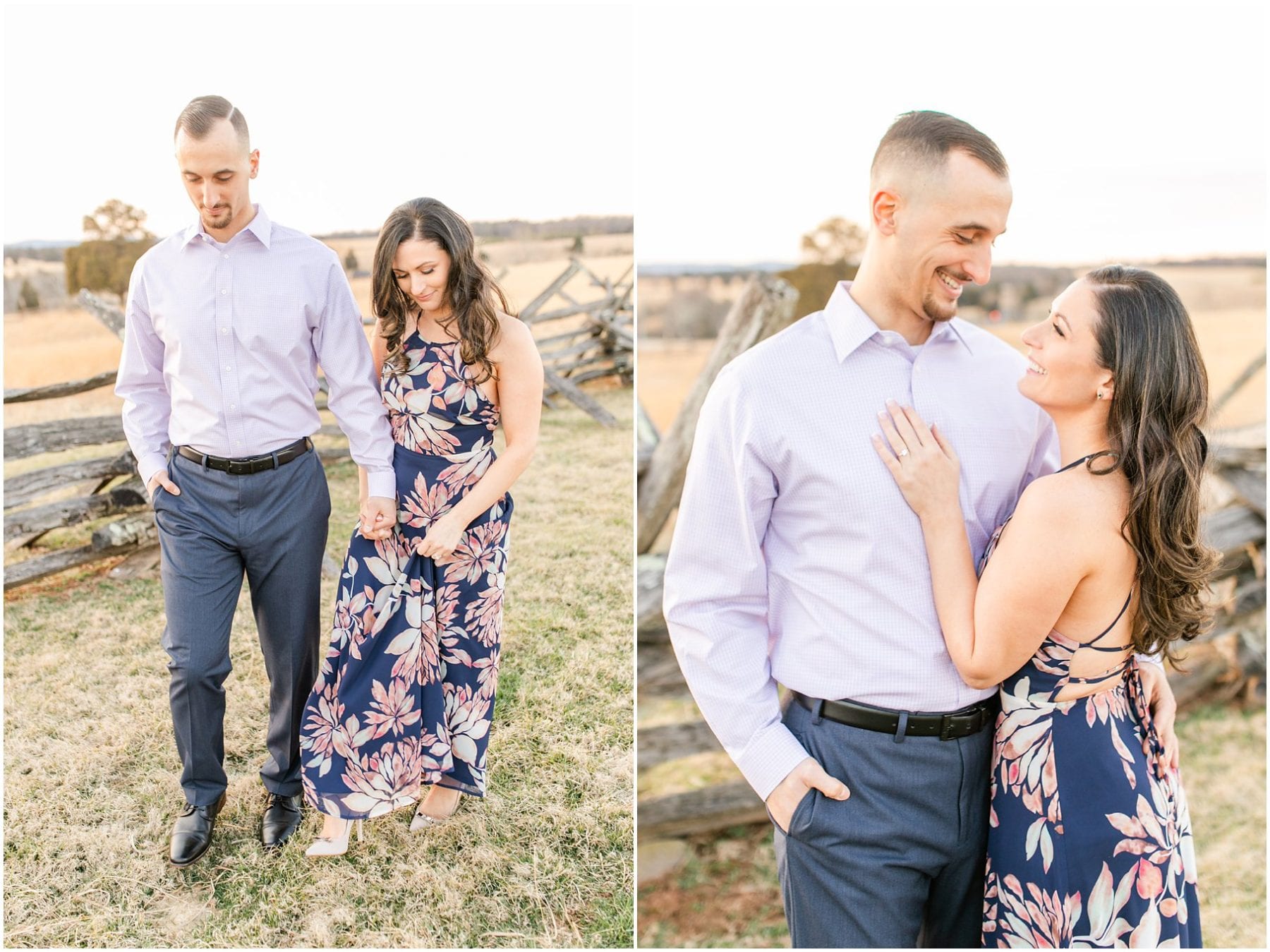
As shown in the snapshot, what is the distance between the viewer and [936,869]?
2.05 metres

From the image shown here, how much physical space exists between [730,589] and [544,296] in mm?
6183

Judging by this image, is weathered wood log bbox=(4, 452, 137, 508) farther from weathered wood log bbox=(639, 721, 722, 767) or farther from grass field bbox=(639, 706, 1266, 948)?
grass field bbox=(639, 706, 1266, 948)

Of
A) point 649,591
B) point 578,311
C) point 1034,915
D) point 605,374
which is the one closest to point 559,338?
point 578,311

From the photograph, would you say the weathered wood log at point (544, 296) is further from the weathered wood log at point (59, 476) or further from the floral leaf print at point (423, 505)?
the floral leaf print at point (423, 505)

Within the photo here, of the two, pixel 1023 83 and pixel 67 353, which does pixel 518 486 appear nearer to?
pixel 67 353

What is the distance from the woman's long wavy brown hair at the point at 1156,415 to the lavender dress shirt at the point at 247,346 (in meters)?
2.01

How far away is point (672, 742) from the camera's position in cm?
433

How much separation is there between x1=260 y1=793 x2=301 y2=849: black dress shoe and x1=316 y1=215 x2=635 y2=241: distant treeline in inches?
116

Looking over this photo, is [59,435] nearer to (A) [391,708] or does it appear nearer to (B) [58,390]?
(B) [58,390]

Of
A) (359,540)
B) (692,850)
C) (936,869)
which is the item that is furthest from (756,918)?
(359,540)

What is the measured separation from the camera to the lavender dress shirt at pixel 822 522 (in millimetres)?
1984

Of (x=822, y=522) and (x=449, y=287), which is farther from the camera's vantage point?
A: (x=449, y=287)

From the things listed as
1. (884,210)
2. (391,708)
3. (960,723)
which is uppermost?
(884,210)

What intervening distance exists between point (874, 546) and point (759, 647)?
368 millimetres
